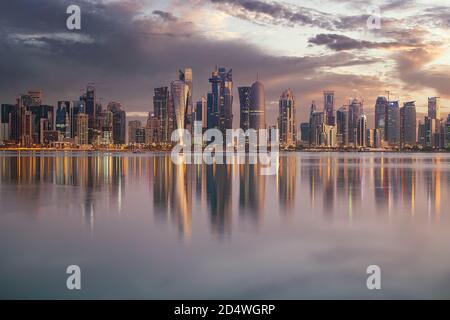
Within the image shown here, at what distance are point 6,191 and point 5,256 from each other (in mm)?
→ 16870

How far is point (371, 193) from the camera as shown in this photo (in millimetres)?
27562

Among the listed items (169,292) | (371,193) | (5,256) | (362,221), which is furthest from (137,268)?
(371,193)

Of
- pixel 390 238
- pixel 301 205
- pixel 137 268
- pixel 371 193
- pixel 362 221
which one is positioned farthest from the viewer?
pixel 371 193

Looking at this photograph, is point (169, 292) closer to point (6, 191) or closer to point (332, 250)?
point (332, 250)

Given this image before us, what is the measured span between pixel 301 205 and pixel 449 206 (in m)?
6.75

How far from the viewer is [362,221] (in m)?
17.9

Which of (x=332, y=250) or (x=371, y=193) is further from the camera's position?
(x=371, y=193)

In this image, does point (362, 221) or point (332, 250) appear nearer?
point (332, 250)

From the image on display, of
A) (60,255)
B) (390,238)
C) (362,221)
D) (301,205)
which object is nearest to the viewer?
(60,255)

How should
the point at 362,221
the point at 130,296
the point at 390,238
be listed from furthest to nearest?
1. the point at 362,221
2. the point at 390,238
3. the point at 130,296

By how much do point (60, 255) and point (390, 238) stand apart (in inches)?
378
